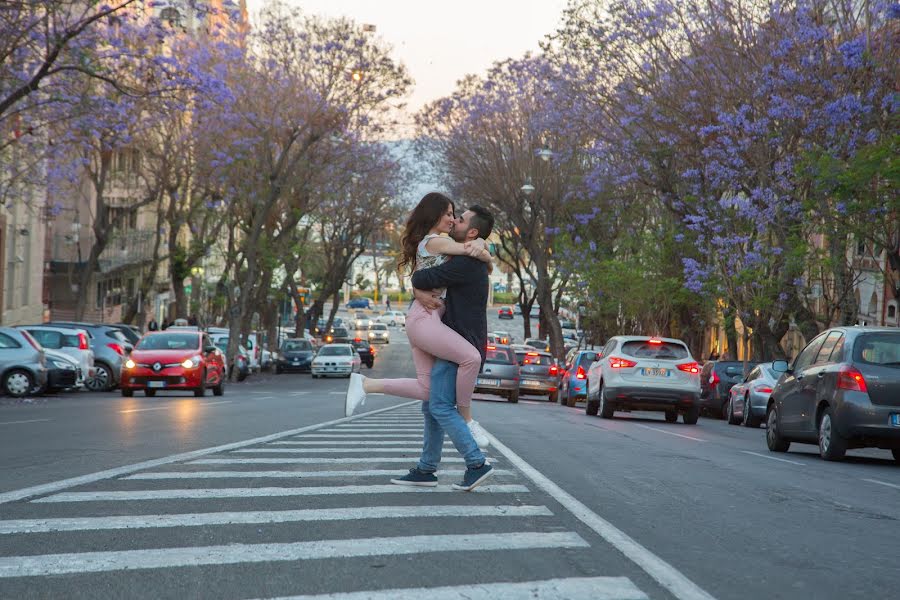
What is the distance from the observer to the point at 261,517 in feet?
22.9

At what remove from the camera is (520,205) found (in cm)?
4906

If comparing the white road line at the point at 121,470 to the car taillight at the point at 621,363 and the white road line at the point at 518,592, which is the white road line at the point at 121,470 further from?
the car taillight at the point at 621,363

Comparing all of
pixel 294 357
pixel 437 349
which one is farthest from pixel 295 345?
pixel 437 349

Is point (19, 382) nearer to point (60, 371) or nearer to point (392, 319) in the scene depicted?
point (60, 371)

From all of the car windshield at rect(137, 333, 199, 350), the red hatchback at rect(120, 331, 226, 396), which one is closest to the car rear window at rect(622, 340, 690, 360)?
the red hatchback at rect(120, 331, 226, 396)

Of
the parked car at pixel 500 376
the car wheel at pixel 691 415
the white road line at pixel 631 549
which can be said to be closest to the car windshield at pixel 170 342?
the parked car at pixel 500 376

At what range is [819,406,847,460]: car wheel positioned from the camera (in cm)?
1444

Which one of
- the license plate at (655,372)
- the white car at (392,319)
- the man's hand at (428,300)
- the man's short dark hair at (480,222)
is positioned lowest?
the license plate at (655,372)

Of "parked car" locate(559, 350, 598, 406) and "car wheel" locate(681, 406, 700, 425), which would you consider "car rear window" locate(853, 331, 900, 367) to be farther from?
"parked car" locate(559, 350, 598, 406)

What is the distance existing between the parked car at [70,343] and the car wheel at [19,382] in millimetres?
3208

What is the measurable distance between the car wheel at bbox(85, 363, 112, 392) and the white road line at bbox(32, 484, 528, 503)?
2475cm

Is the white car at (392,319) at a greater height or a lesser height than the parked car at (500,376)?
greater

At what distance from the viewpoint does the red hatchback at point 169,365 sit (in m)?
27.4

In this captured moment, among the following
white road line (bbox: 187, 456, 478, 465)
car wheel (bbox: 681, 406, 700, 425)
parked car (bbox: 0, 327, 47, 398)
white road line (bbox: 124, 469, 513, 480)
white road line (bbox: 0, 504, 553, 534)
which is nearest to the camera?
white road line (bbox: 0, 504, 553, 534)
